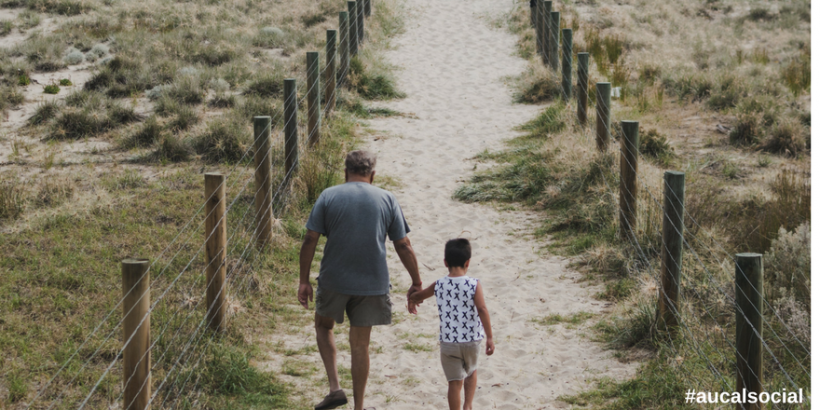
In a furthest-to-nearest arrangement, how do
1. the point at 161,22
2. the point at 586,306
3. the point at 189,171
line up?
the point at 161,22
the point at 189,171
the point at 586,306

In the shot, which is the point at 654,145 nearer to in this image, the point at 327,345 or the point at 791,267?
the point at 791,267

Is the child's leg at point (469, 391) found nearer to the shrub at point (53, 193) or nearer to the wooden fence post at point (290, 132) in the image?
the wooden fence post at point (290, 132)

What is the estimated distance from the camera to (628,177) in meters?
7.25

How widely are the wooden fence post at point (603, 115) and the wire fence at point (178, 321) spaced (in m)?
3.76

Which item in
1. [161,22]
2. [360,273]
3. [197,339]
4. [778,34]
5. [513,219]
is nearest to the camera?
[360,273]

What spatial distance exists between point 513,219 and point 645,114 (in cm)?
490

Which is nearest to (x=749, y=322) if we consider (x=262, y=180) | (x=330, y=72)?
(x=262, y=180)

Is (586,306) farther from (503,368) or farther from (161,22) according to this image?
(161,22)

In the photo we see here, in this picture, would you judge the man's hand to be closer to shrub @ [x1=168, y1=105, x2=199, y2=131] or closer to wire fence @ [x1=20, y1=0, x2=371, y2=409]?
wire fence @ [x1=20, y1=0, x2=371, y2=409]

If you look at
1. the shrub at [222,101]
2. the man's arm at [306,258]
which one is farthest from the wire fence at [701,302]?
the shrub at [222,101]

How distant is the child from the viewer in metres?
4.17

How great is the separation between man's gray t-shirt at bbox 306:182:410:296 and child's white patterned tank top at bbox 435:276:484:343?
1.21 feet

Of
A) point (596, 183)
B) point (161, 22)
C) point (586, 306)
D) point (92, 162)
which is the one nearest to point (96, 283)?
point (92, 162)

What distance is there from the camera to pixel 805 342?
5.42 m
